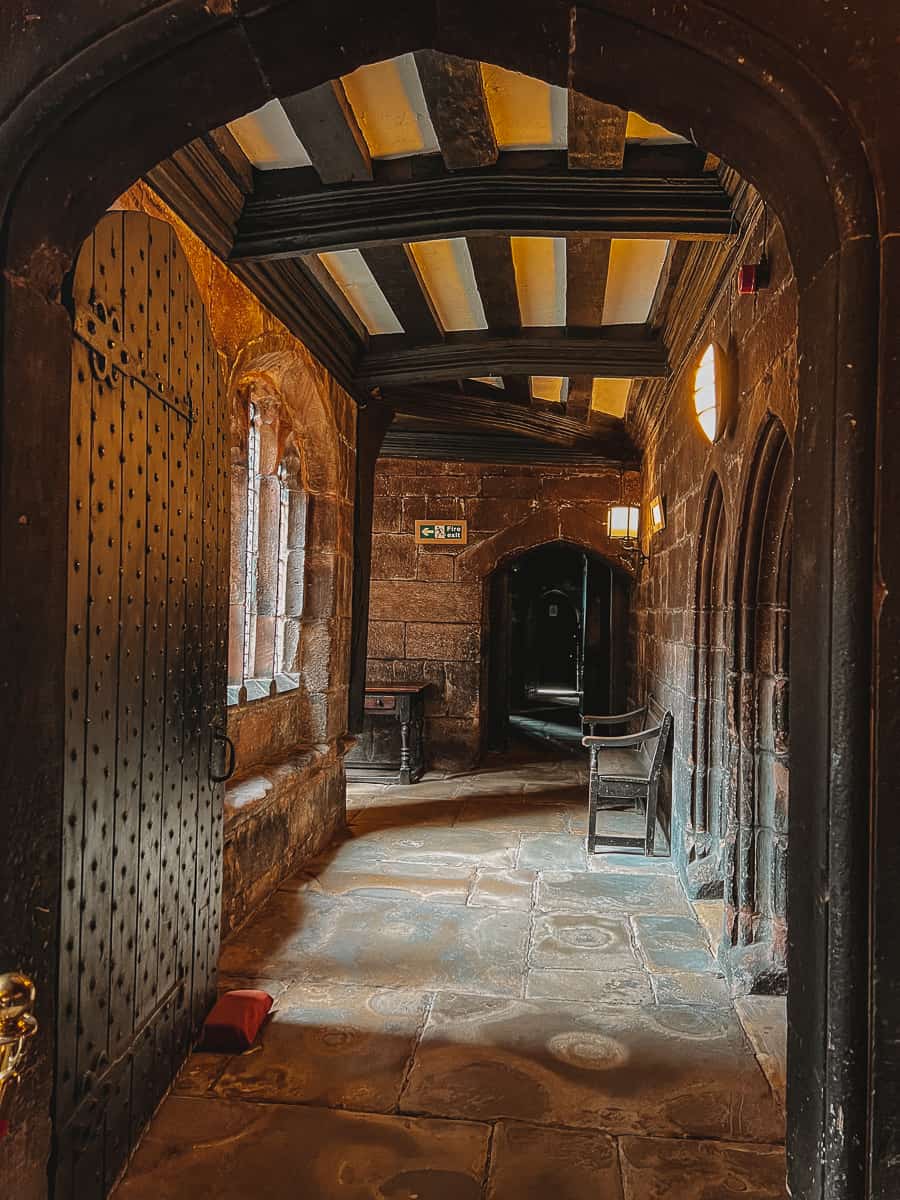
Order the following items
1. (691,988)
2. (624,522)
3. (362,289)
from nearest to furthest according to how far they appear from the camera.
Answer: (691,988), (362,289), (624,522)

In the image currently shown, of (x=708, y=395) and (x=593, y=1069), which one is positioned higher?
(x=708, y=395)

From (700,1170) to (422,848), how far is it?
115 inches

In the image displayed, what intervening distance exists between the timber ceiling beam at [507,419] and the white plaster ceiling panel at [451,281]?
1.08m

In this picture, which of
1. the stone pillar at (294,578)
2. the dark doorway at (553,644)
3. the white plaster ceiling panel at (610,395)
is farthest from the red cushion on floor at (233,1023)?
the dark doorway at (553,644)

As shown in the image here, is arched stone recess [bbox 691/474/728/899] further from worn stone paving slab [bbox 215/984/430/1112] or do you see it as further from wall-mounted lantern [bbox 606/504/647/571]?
wall-mounted lantern [bbox 606/504/647/571]

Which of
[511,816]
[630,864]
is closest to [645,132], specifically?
[630,864]

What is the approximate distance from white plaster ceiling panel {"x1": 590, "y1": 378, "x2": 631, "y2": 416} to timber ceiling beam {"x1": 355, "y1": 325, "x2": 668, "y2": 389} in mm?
1151

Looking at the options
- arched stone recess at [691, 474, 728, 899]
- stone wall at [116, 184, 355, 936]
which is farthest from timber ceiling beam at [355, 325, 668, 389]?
arched stone recess at [691, 474, 728, 899]

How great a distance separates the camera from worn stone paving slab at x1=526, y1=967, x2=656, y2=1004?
9.55ft

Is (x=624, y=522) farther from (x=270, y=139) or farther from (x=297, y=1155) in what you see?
(x=297, y=1155)

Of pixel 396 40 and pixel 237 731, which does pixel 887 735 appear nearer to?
pixel 396 40

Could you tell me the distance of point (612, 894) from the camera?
4086mm

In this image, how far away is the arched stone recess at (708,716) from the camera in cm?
378

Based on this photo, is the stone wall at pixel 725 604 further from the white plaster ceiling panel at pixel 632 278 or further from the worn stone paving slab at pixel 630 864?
the white plaster ceiling panel at pixel 632 278
